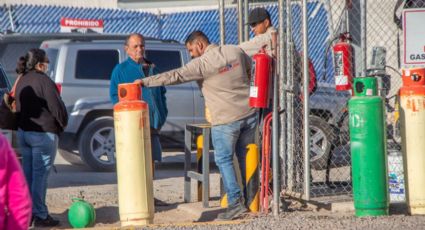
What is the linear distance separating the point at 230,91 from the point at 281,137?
1.22 meters

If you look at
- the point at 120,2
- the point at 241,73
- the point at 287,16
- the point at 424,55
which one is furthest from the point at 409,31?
Answer: the point at 120,2

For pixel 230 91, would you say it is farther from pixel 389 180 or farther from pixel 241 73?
pixel 389 180

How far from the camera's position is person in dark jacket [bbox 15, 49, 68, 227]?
9.34 metres

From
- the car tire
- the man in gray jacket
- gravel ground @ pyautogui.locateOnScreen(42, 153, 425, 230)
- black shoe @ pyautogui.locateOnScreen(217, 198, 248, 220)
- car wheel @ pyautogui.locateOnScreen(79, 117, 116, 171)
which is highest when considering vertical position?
the man in gray jacket

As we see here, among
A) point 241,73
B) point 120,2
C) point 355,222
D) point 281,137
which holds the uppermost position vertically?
point 120,2

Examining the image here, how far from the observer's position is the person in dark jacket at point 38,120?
934cm

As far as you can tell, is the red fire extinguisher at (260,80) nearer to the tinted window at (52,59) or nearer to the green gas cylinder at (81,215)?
Answer: the green gas cylinder at (81,215)

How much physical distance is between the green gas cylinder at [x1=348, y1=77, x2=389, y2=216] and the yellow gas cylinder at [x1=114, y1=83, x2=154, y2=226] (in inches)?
75.2

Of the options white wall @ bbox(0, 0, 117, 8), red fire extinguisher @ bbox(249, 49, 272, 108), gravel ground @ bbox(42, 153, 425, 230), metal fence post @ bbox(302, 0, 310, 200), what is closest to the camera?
gravel ground @ bbox(42, 153, 425, 230)

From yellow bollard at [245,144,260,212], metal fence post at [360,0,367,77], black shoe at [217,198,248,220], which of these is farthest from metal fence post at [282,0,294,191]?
black shoe at [217,198,248,220]

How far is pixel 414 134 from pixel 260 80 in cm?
153

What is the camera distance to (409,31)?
33.3 ft

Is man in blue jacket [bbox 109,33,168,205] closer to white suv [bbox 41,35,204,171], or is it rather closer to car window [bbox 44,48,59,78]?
white suv [bbox 41,35,204,171]

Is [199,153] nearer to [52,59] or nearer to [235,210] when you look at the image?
[235,210]
